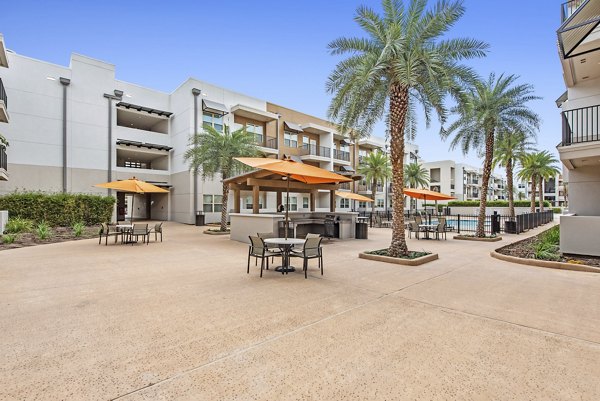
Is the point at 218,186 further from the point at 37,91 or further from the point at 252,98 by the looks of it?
the point at 37,91

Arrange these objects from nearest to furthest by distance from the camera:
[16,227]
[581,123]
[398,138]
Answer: [398,138] < [581,123] < [16,227]

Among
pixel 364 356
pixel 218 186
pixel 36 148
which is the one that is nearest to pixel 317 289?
pixel 364 356

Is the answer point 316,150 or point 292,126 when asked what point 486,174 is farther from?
point 316,150

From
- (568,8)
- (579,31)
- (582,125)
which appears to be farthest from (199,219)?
(568,8)

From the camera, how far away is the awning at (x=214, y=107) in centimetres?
2719

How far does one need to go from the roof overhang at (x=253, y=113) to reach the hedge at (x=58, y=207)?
1360cm

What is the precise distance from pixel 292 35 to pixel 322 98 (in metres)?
8.37

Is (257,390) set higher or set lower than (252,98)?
lower

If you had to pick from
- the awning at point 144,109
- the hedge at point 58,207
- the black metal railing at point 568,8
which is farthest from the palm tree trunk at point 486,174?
the awning at point 144,109

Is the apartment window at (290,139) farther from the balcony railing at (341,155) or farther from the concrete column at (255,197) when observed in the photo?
the concrete column at (255,197)

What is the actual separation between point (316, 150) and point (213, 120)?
1343 cm

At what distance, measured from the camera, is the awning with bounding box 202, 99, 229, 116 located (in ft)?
89.2

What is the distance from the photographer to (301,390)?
9.46 feet

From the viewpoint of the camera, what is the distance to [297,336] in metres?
4.08
